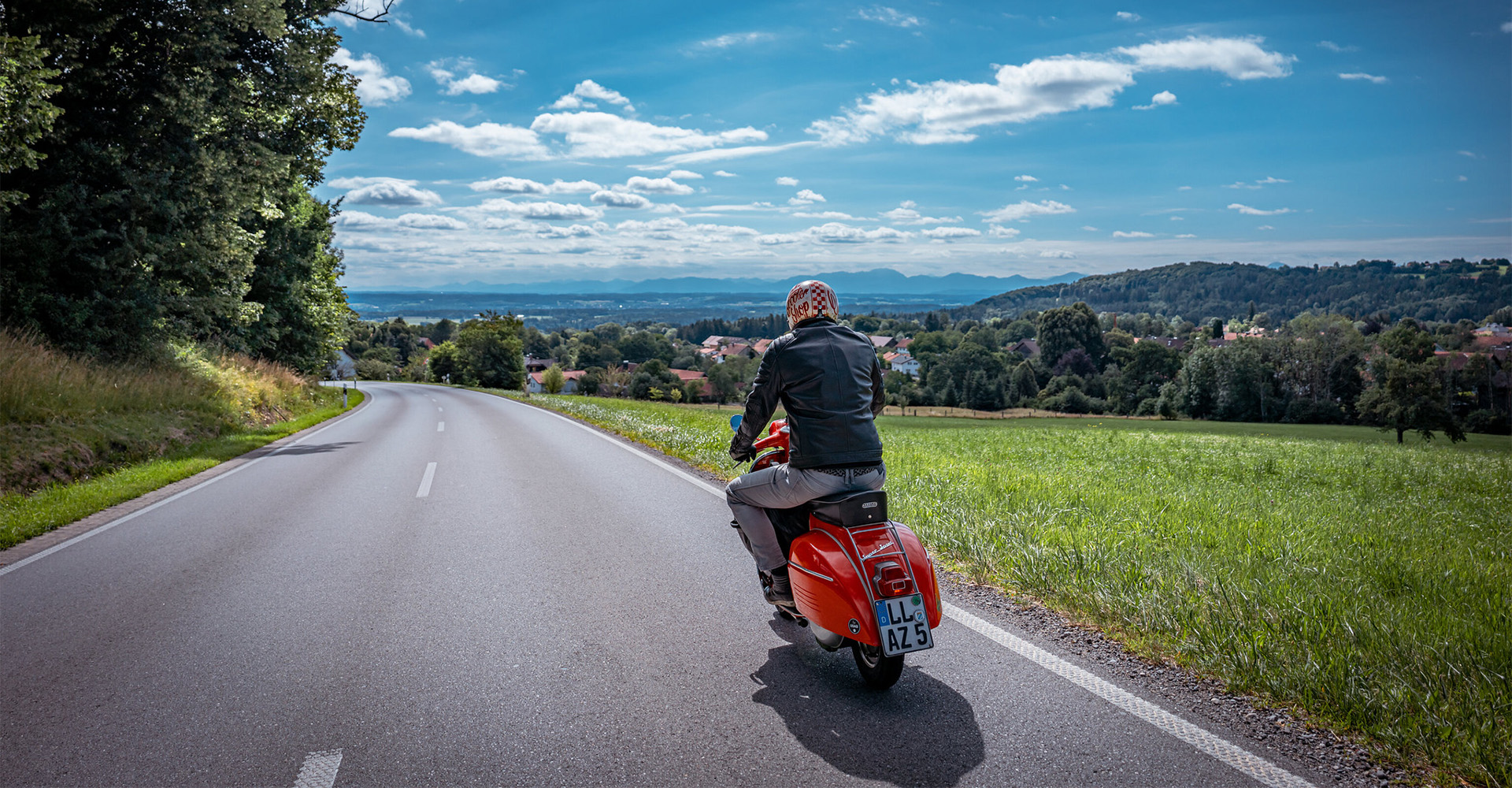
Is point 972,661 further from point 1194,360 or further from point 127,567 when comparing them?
point 1194,360

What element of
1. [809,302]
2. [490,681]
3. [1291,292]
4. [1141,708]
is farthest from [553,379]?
[1291,292]

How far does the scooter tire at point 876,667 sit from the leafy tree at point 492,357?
83395mm

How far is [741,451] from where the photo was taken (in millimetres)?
4234

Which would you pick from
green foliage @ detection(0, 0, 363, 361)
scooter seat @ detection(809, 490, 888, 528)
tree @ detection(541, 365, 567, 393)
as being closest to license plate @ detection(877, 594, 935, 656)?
scooter seat @ detection(809, 490, 888, 528)

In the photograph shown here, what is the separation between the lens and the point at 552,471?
10594 millimetres

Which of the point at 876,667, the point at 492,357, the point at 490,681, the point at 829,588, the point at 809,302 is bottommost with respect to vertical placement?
the point at 492,357

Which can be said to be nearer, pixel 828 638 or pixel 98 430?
pixel 828 638

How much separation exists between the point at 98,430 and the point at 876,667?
13.0 metres

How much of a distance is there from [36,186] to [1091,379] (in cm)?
9010

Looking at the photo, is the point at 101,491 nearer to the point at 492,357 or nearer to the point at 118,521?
the point at 118,521

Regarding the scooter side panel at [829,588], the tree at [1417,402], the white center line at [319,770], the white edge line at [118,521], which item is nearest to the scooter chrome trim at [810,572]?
the scooter side panel at [829,588]

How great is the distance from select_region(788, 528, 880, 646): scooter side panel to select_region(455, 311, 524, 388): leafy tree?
83147 mm

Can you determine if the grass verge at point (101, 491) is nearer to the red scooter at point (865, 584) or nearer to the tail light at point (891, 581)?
the red scooter at point (865, 584)

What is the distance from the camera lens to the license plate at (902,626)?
326 centimetres
